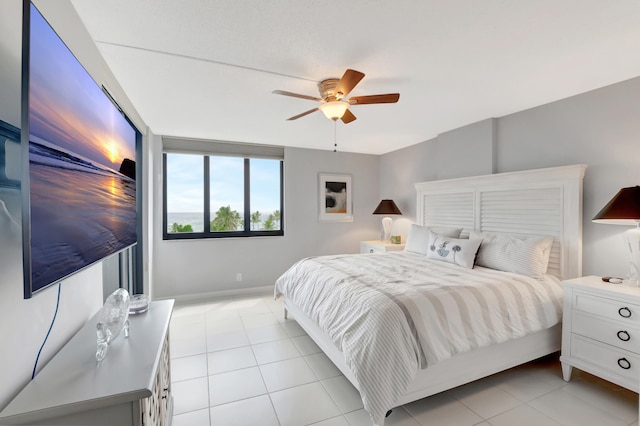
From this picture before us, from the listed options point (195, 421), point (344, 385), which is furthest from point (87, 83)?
point (344, 385)

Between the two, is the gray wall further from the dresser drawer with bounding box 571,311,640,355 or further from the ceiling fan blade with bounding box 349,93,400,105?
the ceiling fan blade with bounding box 349,93,400,105

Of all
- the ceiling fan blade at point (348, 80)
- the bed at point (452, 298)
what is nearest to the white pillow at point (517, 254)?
the bed at point (452, 298)

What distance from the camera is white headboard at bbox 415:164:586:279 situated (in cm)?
259

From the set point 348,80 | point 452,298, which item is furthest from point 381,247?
point 348,80

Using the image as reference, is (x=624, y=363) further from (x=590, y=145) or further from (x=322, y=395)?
(x=322, y=395)

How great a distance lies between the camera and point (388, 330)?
1.75 meters

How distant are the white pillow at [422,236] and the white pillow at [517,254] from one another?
1.59 feet

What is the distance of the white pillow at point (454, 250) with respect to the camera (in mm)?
2949

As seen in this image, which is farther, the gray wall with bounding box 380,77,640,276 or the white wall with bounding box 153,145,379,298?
the white wall with bounding box 153,145,379,298

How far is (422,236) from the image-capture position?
3717 mm

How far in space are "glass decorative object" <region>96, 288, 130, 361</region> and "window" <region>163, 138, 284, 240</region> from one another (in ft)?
9.85

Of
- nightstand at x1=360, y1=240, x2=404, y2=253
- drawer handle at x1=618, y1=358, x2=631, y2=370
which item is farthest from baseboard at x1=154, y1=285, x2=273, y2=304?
drawer handle at x1=618, y1=358, x2=631, y2=370

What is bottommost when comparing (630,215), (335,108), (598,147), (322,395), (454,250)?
(322,395)

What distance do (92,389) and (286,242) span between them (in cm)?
376
